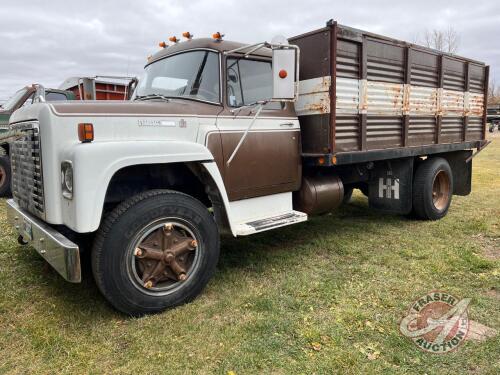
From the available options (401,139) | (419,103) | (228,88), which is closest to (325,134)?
(228,88)

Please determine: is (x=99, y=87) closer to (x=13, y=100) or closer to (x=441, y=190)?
(x=13, y=100)

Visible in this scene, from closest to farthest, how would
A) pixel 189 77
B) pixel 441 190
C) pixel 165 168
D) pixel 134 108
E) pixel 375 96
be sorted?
pixel 134 108, pixel 165 168, pixel 189 77, pixel 375 96, pixel 441 190

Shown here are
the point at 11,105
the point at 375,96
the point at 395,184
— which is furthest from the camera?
the point at 11,105

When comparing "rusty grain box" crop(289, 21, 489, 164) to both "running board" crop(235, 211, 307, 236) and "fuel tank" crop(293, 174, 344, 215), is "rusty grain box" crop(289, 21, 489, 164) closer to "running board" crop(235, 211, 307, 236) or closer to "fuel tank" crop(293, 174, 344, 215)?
"fuel tank" crop(293, 174, 344, 215)

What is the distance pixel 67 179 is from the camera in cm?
301

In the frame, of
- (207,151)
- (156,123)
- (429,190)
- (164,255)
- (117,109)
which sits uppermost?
(117,109)

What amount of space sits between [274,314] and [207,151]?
1.45 metres

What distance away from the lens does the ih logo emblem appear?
19.4 ft

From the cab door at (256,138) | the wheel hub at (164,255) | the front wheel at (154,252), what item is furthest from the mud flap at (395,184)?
the wheel hub at (164,255)

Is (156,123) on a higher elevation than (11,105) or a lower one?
lower

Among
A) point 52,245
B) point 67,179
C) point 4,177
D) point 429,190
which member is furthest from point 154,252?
point 4,177

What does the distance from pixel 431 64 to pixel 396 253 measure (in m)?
2.86

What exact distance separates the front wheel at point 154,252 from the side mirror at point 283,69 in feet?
3.98

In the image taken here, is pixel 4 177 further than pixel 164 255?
Yes
